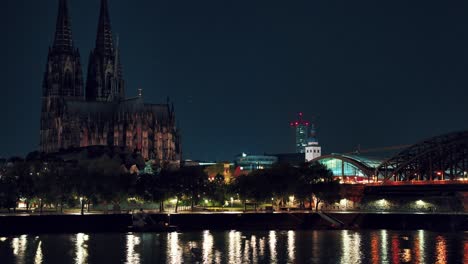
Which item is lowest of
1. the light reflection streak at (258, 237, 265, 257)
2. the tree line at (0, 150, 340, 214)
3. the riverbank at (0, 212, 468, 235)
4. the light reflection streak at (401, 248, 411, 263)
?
the light reflection streak at (401, 248, 411, 263)

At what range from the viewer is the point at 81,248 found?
12181 centimetres

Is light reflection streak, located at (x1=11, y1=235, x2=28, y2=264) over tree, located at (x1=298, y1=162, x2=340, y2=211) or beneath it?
beneath

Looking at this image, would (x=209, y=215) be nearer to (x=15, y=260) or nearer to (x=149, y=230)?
(x=149, y=230)

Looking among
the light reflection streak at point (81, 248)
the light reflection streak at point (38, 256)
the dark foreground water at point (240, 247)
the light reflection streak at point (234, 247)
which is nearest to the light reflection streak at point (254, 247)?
the dark foreground water at point (240, 247)

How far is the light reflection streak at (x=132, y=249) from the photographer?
10983cm

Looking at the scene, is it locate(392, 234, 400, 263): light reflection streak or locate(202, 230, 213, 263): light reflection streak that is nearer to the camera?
locate(202, 230, 213, 263): light reflection streak

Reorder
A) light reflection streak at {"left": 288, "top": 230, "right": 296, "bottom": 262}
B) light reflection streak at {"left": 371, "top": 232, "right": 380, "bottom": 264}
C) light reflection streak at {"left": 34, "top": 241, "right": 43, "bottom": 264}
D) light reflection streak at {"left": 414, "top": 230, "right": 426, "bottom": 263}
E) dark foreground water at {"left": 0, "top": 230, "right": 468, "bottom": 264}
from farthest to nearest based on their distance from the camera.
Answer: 1. light reflection streak at {"left": 288, "top": 230, "right": 296, "bottom": 262}
2. light reflection streak at {"left": 414, "top": 230, "right": 426, "bottom": 263}
3. dark foreground water at {"left": 0, "top": 230, "right": 468, "bottom": 264}
4. light reflection streak at {"left": 371, "top": 232, "right": 380, "bottom": 264}
5. light reflection streak at {"left": 34, "top": 241, "right": 43, "bottom": 264}

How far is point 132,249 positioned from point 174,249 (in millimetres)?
5407

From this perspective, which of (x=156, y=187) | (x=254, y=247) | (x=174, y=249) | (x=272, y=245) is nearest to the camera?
(x=174, y=249)

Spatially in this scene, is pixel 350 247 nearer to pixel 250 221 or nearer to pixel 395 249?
pixel 395 249

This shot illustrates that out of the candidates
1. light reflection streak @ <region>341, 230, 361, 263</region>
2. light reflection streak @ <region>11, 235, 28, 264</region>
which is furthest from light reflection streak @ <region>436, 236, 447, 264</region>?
light reflection streak @ <region>11, 235, 28, 264</region>

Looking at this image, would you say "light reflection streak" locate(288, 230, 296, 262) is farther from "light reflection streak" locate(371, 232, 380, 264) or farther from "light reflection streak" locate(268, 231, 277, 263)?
"light reflection streak" locate(371, 232, 380, 264)

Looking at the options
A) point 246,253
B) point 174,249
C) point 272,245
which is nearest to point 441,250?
point 272,245

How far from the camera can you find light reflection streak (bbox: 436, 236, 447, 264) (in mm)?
109619
